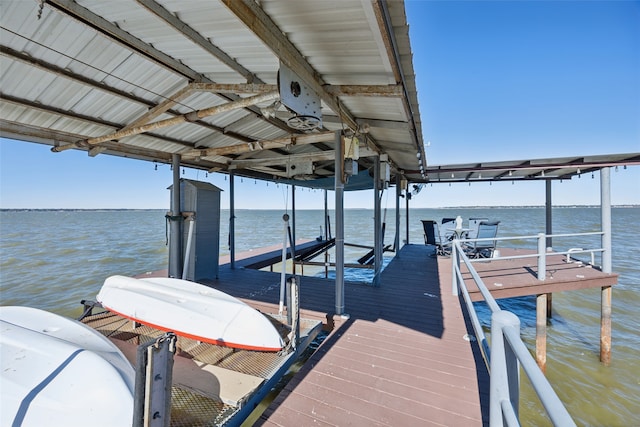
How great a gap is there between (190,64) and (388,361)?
11.2ft

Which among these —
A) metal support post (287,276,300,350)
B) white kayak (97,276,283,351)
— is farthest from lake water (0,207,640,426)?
white kayak (97,276,283,351)

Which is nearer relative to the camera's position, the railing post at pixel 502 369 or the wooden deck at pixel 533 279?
the railing post at pixel 502 369

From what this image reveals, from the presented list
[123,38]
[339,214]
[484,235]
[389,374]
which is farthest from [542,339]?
[123,38]

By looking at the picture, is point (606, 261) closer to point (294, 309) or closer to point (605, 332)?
point (605, 332)

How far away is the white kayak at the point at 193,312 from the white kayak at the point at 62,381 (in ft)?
2.34

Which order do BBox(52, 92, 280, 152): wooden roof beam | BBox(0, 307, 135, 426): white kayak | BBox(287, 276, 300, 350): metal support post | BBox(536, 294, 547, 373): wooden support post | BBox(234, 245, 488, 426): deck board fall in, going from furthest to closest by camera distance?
1. BBox(536, 294, 547, 373): wooden support post
2. BBox(287, 276, 300, 350): metal support post
3. BBox(52, 92, 280, 152): wooden roof beam
4. BBox(234, 245, 488, 426): deck board
5. BBox(0, 307, 135, 426): white kayak

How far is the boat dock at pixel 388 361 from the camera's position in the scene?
2021 millimetres

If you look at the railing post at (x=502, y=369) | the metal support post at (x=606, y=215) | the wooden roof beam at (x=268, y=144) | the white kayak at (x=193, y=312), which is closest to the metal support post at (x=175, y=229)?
the wooden roof beam at (x=268, y=144)

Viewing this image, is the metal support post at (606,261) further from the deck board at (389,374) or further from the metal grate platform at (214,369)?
the metal grate platform at (214,369)

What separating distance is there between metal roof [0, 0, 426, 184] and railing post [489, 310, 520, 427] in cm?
169

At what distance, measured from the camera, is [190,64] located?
2.64m

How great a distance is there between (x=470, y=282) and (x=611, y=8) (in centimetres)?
572

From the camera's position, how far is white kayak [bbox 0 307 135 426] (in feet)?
5.20

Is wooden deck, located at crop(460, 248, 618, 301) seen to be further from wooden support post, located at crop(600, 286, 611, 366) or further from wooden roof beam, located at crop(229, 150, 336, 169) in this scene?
wooden roof beam, located at crop(229, 150, 336, 169)
